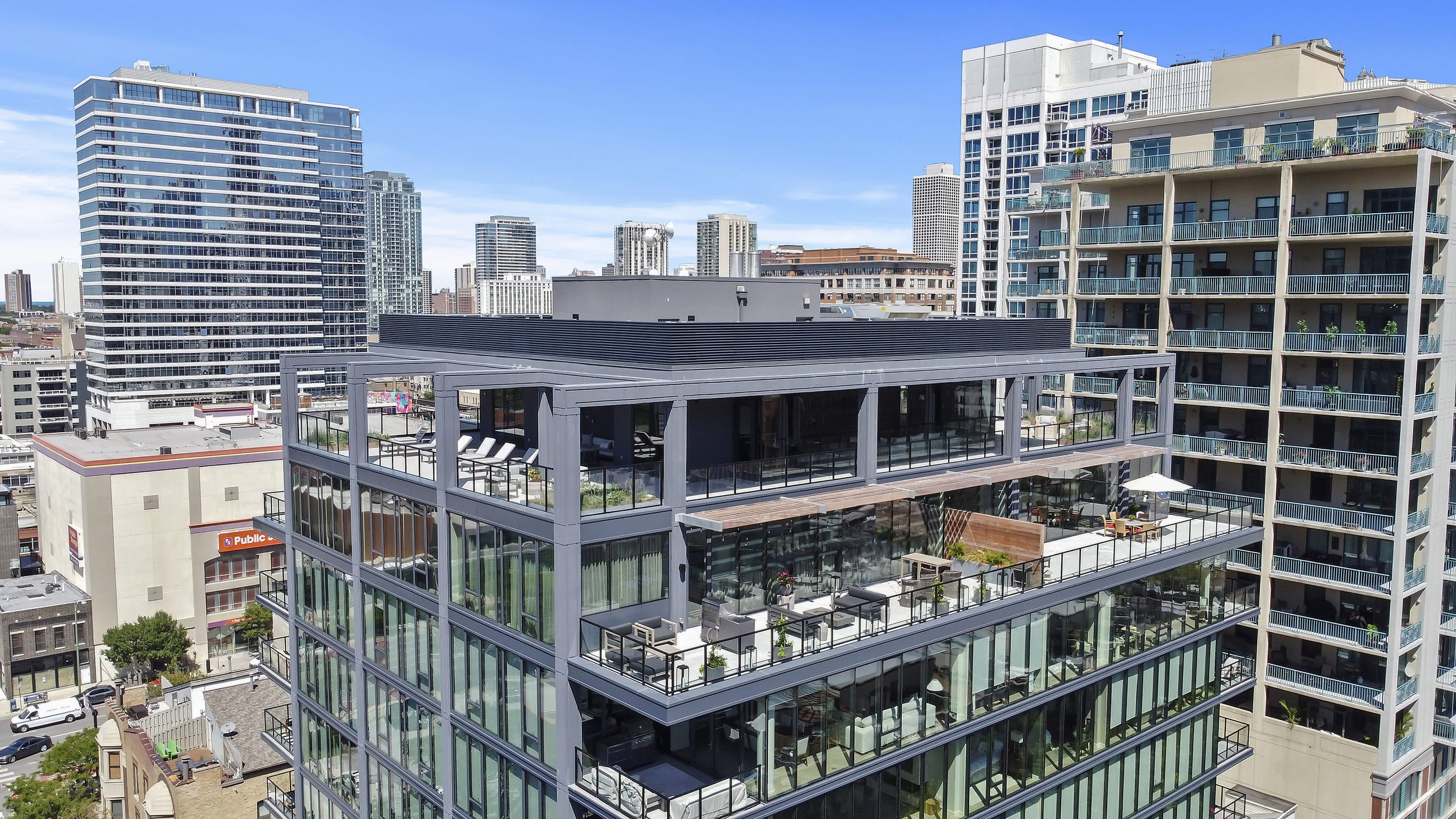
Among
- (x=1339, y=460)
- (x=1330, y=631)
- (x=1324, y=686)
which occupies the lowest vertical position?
(x=1324, y=686)

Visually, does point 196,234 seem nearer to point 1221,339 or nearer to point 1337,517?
point 1221,339

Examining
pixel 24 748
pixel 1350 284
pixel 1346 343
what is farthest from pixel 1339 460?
pixel 24 748

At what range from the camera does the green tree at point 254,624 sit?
268 ft

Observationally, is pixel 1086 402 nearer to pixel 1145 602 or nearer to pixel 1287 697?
pixel 1287 697

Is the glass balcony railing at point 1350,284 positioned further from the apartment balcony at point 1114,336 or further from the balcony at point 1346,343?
the apartment balcony at point 1114,336

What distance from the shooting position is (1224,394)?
50281 mm

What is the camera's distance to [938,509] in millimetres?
30719

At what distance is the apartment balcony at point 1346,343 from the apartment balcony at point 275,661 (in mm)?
44088

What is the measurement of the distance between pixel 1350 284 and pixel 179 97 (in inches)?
7050

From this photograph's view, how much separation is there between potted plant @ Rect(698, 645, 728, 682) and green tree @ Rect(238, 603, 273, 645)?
6987cm

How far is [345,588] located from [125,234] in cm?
16569

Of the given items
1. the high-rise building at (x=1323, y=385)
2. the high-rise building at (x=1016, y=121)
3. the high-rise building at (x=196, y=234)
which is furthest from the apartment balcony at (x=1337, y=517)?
the high-rise building at (x=196, y=234)

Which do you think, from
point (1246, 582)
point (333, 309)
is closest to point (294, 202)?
point (333, 309)

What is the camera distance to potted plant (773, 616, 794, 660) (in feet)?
72.8
